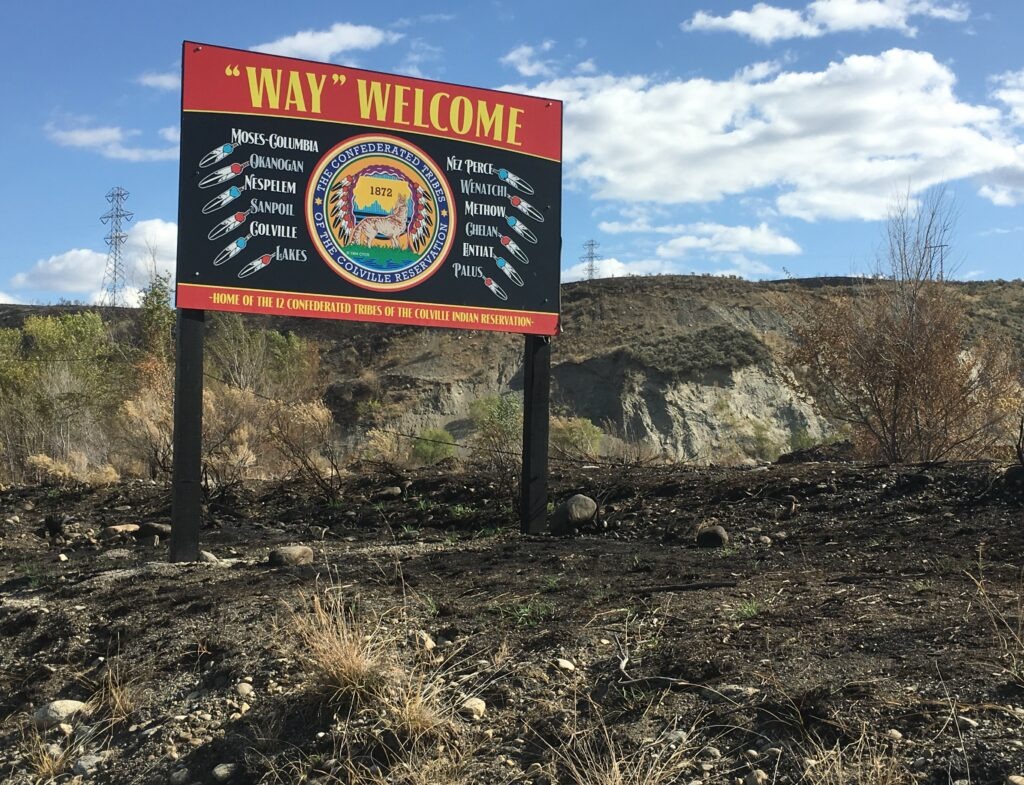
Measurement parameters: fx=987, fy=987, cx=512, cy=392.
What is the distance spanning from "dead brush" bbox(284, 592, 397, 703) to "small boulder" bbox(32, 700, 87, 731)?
4.01 feet

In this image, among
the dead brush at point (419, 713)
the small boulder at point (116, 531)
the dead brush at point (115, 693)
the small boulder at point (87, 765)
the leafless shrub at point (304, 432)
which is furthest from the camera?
the leafless shrub at point (304, 432)

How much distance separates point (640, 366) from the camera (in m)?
43.3

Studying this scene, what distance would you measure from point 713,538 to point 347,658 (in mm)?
3951

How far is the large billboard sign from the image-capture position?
7.92m

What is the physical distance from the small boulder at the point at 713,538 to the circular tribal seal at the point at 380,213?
3262 mm

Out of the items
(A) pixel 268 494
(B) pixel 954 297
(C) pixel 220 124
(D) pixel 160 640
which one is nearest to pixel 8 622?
(D) pixel 160 640

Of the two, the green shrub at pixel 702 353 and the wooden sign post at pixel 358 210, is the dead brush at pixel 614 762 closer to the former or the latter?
the wooden sign post at pixel 358 210

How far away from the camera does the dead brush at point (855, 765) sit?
314 centimetres

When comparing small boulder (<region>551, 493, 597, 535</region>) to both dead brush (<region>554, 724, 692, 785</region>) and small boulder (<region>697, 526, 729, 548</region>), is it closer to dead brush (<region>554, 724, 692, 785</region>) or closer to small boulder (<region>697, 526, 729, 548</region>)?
small boulder (<region>697, 526, 729, 548</region>)

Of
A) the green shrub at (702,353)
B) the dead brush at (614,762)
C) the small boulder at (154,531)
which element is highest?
the green shrub at (702,353)

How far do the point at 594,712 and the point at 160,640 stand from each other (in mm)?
2693

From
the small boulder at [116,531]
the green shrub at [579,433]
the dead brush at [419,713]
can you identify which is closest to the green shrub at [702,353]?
the green shrub at [579,433]

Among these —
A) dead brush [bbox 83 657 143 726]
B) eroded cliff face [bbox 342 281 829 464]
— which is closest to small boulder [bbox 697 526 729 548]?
dead brush [bbox 83 657 143 726]

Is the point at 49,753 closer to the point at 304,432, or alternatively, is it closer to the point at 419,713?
the point at 419,713
